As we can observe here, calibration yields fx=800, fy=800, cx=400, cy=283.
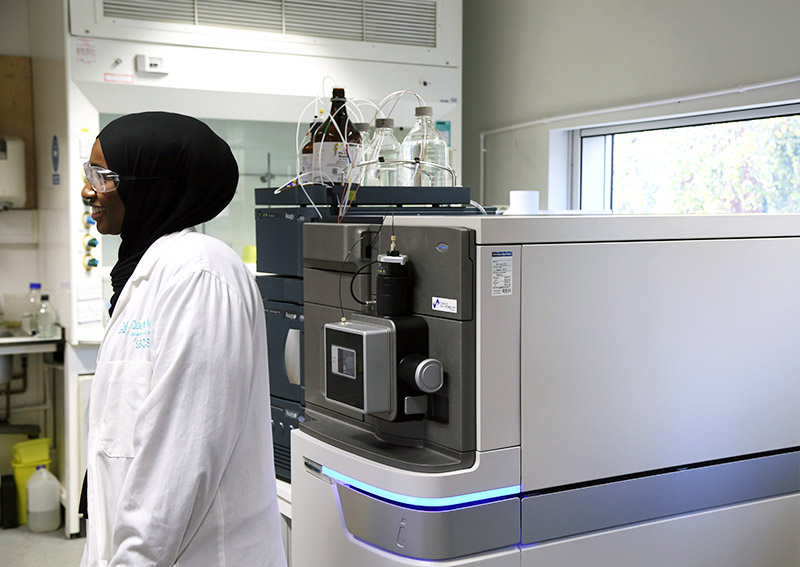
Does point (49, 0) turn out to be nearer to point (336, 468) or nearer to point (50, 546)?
point (50, 546)

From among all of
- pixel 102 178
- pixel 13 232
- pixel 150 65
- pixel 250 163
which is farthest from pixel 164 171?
pixel 13 232

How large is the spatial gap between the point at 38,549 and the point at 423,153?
94.8 inches

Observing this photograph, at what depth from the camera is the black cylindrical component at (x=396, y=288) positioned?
142 cm

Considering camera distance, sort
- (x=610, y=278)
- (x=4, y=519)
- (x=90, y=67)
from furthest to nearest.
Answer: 1. (x=4, y=519)
2. (x=90, y=67)
3. (x=610, y=278)

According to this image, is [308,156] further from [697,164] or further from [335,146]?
[697,164]

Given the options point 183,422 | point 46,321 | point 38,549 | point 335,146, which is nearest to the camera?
point 183,422

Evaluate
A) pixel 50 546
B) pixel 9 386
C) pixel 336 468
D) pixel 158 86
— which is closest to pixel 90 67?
pixel 158 86

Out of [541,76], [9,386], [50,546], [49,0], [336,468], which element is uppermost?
[49,0]

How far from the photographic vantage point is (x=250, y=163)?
373cm

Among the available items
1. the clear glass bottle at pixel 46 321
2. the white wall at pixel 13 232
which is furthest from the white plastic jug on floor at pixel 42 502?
the white wall at pixel 13 232

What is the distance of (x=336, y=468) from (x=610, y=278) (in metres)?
0.62

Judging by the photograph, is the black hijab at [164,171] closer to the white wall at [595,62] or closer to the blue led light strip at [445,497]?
the blue led light strip at [445,497]

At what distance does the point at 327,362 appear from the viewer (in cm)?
149

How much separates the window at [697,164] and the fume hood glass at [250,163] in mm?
1337
